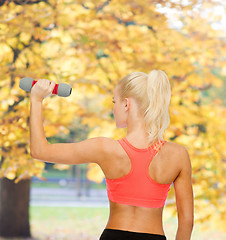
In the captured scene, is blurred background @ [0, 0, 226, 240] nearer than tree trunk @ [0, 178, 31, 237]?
Yes

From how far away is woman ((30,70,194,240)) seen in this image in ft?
5.99

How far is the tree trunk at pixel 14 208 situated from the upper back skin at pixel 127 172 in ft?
19.7

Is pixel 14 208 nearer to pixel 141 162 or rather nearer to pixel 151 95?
pixel 141 162

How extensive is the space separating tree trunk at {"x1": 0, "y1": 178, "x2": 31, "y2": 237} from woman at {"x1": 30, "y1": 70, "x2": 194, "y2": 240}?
6.00m

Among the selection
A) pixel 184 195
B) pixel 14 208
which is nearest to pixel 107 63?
pixel 14 208

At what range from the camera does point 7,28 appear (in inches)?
198

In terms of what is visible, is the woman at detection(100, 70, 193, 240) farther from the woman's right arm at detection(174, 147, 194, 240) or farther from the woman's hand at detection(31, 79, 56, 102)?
the woman's hand at detection(31, 79, 56, 102)

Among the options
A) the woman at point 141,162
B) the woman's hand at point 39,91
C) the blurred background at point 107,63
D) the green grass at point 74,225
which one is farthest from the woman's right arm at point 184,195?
the green grass at point 74,225

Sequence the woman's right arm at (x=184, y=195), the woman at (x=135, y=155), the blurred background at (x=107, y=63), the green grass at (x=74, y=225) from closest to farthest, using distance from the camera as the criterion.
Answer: the woman at (x=135, y=155) → the woman's right arm at (x=184, y=195) → the blurred background at (x=107, y=63) → the green grass at (x=74, y=225)

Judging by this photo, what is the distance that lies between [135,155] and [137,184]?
0.44ft

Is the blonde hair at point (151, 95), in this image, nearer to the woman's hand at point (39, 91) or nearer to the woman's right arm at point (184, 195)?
the woman's right arm at point (184, 195)

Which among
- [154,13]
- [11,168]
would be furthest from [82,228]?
[154,13]

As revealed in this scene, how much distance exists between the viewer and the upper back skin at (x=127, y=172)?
6.11ft

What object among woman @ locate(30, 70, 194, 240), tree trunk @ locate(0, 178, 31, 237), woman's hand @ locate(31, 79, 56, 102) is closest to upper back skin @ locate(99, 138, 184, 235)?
woman @ locate(30, 70, 194, 240)
